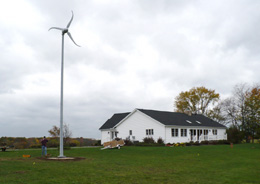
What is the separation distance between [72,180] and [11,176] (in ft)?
8.85

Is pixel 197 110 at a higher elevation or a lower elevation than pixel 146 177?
higher

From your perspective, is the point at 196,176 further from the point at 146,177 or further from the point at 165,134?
the point at 165,134

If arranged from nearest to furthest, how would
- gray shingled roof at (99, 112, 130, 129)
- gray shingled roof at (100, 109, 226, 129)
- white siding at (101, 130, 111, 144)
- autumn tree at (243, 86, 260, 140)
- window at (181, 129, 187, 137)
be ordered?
1. autumn tree at (243, 86, 260, 140)
2. gray shingled roof at (100, 109, 226, 129)
3. window at (181, 129, 187, 137)
4. white siding at (101, 130, 111, 144)
5. gray shingled roof at (99, 112, 130, 129)

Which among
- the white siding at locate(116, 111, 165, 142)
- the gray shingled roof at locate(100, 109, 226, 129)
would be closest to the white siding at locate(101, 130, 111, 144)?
the gray shingled roof at locate(100, 109, 226, 129)

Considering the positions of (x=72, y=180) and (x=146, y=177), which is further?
(x=146, y=177)

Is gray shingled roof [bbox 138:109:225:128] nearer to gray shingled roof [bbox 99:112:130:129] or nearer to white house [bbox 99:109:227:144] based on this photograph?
white house [bbox 99:109:227:144]

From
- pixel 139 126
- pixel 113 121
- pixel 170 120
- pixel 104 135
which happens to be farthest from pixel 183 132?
pixel 104 135

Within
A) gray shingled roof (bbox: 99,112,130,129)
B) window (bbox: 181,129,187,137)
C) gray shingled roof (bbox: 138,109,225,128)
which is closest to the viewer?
gray shingled roof (bbox: 138,109,225,128)

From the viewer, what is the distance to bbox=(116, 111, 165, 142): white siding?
4256 centimetres

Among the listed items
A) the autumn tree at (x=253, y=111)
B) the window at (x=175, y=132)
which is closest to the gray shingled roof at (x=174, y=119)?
the window at (x=175, y=132)

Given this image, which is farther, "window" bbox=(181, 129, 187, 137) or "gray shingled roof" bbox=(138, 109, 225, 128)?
"window" bbox=(181, 129, 187, 137)

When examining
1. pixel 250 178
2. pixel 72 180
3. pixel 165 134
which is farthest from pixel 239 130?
pixel 72 180

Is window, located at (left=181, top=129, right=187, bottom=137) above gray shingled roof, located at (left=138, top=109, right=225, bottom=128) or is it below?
below

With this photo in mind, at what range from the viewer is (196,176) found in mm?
11773
